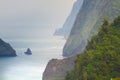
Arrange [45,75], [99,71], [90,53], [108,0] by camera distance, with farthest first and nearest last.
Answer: [108,0], [45,75], [90,53], [99,71]

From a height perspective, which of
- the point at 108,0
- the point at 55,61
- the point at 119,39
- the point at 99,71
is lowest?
the point at 99,71

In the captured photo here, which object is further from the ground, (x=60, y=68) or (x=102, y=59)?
(x=60, y=68)

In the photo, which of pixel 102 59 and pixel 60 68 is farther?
pixel 60 68

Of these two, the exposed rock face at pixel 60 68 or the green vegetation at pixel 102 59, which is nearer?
the green vegetation at pixel 102 59

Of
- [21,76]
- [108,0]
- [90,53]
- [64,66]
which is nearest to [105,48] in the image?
[90,53]

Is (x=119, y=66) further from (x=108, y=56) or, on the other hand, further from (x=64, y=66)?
(x=64, y=66)

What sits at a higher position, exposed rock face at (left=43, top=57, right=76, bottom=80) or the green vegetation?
exposed rock face at (left=43, top=57, right=76, bottom=80)

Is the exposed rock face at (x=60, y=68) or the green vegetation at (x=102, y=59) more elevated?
the exposed rock face at (x=60, y=68)

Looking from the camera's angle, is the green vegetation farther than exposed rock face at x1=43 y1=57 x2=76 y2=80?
No
